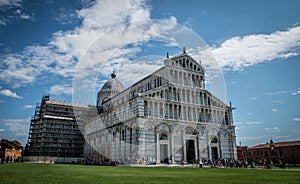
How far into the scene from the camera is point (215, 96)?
4219 centimetres

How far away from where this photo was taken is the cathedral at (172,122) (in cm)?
3422

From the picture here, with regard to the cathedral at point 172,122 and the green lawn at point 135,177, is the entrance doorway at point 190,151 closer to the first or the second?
the cathedral at point 172,122

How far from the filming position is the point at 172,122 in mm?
36312

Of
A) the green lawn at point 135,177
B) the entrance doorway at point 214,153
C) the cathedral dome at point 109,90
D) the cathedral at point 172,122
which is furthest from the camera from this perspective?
the cathedral dome at point 109,90

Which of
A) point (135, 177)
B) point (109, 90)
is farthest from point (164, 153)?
point (109, 90)

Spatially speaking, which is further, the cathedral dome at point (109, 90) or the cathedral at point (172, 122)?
the cathedral dome at point (109, 90)

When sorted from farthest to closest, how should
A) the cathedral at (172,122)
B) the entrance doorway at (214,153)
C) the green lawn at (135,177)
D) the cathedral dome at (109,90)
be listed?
the cathedral dome at (109,90) → the entrance doorway at (214,153) → the cathedral at (172,122) → the green lawn at (135,177)

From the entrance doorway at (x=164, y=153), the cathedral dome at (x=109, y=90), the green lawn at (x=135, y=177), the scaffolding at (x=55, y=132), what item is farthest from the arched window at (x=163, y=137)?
the scaffolding at (x=55, y=132)

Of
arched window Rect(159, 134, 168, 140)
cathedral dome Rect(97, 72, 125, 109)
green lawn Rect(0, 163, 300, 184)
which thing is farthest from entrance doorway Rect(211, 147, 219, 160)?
cathedral dome Rect(97, 72, 125, 109)

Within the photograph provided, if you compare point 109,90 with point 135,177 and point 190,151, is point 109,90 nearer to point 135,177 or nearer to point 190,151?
point 190,151

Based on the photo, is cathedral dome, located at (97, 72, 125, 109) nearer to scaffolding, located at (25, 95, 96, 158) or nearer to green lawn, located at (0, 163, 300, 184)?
scaffolding, located at (25, 95, 96, 158)

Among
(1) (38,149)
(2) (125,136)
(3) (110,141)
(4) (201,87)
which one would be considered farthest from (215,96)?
(1) (38,149)

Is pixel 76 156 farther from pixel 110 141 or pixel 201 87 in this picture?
pixel 201 87

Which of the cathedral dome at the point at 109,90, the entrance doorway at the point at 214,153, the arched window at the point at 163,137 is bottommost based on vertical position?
the entrance doorway at the point at 214,153
